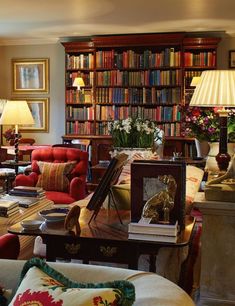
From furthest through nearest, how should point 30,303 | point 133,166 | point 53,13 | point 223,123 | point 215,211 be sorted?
point 53,13 < point 223,123 < point 215,211 < point 133,166 < point 30,303

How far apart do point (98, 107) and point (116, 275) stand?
19.8 ft

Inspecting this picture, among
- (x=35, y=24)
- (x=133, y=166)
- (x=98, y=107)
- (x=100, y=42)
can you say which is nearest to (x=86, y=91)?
(x=98, y=107)

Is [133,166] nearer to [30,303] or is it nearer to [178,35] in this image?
[30,303]

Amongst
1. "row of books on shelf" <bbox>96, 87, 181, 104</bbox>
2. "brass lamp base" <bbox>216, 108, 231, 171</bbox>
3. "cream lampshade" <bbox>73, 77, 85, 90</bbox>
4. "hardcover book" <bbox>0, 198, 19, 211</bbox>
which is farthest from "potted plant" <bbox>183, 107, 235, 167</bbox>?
"cream lampshade" <bbox>73, 77, 85, 90</bbox>

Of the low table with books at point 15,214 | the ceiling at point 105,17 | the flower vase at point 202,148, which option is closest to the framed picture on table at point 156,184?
the low table with books at point 15,214

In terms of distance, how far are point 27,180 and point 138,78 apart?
320 centimetres

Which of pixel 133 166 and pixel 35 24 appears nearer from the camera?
pixel 133 166

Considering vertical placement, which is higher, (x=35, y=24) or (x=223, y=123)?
(x=35, y=24)

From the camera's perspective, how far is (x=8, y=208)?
289 centimetres

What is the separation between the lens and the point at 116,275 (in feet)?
3.99

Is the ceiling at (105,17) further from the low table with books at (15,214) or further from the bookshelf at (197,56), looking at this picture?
the low table with books at (15,214)

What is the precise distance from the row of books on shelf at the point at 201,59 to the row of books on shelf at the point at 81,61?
1570mm

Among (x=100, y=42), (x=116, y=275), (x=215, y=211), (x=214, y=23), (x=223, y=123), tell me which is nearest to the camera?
(x=116, y=275)

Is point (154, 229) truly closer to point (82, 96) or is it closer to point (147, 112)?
point (147, 112)
